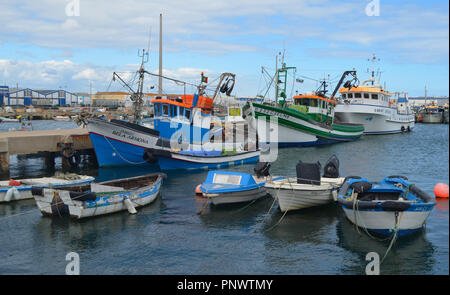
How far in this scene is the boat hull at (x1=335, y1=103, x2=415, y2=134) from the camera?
5722 cm

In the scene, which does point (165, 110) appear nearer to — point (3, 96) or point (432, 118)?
point (432, 118)

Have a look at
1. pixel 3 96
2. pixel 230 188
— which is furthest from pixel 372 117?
pixel 3 96

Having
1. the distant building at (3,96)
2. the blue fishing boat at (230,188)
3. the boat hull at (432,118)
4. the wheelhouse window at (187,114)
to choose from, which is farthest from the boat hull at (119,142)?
the distant building at (3,96)

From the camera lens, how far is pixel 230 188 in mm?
18672

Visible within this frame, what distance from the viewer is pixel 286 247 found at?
14227mm

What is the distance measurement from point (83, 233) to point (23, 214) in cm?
407

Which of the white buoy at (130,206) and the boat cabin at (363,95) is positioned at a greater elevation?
the boat cabin at (363,95)

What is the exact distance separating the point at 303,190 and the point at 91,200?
8.88m

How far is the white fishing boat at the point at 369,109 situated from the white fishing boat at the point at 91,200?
1739 inches

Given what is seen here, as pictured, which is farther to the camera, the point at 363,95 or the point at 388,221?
the point at 363,95

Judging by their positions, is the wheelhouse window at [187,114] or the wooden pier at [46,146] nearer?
the wooden pier at [46,146]

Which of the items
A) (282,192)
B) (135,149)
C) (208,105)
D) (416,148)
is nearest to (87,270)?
(282,192)

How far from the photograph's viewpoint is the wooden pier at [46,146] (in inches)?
1032

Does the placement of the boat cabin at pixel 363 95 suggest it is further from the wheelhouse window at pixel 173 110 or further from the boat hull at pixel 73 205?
the boat hull at pixel 73 205
